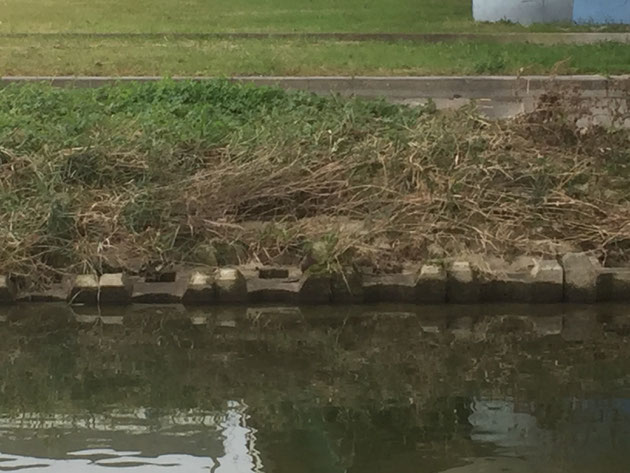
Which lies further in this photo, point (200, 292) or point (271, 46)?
point (271, 46)

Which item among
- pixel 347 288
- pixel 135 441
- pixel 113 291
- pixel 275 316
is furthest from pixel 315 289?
pixel 135 441

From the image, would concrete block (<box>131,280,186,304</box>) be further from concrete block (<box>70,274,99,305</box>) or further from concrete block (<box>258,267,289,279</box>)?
concrete block (<box>258,267,289,279</box>)

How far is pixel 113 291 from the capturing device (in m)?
5.91

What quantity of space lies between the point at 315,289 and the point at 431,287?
68cm

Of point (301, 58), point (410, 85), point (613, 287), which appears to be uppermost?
point (301, 58)

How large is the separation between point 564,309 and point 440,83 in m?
4.73

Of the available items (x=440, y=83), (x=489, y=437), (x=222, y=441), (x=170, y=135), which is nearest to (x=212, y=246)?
(x=170, y=135)

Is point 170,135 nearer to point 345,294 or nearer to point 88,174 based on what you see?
point 88,174

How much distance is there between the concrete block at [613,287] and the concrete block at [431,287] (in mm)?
926

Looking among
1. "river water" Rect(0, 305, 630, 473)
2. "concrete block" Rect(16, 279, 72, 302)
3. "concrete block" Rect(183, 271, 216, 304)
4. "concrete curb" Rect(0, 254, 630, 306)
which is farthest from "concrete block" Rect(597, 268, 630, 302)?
"concrete block" Rect(16, 279, 72, 302)

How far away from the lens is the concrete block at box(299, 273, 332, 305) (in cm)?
584

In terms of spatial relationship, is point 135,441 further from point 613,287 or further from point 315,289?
point 613,287

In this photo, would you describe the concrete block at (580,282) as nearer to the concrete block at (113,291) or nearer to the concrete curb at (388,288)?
the concrete curb at (388,288)

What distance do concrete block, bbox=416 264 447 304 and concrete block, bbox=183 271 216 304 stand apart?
122 cm
